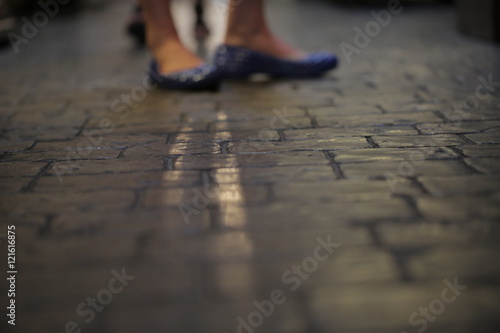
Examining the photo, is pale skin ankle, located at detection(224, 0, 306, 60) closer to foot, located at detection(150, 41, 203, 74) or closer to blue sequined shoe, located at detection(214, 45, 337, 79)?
blue sequined shoe, located at detection(214, 45, 337, 79)

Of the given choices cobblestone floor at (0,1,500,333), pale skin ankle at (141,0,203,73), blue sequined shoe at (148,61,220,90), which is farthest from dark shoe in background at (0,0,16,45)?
blue sequined shoe at (148,61,220,90)

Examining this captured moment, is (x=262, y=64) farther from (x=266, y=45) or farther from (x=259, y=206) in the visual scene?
(x=259, y=206)

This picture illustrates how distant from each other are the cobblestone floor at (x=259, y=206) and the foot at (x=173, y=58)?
0.50ft

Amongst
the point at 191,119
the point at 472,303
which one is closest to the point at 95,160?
the point at 191,119

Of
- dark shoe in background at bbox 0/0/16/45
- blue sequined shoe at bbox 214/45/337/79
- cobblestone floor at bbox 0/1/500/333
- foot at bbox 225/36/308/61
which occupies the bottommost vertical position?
dark shoe in background at bbox 0/0/16/45

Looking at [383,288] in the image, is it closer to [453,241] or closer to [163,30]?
[453,241]

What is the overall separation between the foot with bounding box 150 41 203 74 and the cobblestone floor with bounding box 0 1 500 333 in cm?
15

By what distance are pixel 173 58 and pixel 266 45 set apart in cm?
47

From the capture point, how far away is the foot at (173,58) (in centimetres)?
297

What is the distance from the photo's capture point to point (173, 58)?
119 inches

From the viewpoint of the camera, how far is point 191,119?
2.39 m

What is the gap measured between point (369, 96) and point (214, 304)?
1.77 metres

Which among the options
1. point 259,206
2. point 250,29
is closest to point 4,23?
point 250,29

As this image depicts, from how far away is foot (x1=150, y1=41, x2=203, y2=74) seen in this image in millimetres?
2968
